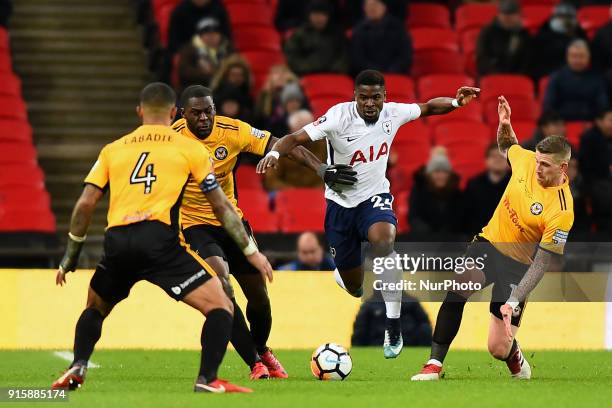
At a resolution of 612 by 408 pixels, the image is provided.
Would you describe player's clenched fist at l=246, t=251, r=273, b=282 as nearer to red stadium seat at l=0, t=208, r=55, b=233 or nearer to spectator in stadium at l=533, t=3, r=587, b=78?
red stadium seat at l=0, t=208, r=55, b=233

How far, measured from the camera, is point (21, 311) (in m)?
15.7

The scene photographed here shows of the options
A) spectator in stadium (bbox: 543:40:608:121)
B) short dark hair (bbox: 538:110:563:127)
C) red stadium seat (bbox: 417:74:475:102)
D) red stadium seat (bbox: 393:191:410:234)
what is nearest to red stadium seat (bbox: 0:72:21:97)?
red stadium seat (bbox: 393:191:410:234)

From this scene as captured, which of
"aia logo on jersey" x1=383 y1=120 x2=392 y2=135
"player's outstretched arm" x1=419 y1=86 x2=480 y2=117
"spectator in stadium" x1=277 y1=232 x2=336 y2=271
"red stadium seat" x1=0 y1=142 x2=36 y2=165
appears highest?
"player's outstretched arm" x1=419 y1=86 x2=480 y2=117

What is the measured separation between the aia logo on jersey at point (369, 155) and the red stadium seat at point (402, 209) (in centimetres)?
466

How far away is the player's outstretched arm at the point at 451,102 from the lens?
491 inches

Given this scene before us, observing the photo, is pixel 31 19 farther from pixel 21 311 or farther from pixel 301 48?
pixel 21 311

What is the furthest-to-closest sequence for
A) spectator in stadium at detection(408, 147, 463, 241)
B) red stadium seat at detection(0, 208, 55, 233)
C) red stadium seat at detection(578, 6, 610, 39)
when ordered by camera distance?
1. red stadium seat at detection(578, 6, 610, 39)
2. spectator in stadium at detection(408, 147, 463, 241)
3. red stadium seat at detection(0, 208, 55, 233)

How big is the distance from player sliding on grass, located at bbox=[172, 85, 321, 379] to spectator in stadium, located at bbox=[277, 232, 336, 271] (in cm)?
387

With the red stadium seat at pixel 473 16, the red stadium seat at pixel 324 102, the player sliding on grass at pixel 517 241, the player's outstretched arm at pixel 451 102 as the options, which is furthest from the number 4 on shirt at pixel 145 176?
the red stadium seat at pixel 473 16

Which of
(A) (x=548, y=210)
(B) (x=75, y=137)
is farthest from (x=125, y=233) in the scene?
(B) (x=75, y=137)

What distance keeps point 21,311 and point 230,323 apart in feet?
21.3

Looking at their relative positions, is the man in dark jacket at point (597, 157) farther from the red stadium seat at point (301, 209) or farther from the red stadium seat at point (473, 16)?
the red stadium seat at point (473, 16)

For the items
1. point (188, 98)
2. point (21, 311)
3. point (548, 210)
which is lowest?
point (21, 311)

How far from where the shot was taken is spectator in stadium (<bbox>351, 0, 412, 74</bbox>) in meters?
19.5
